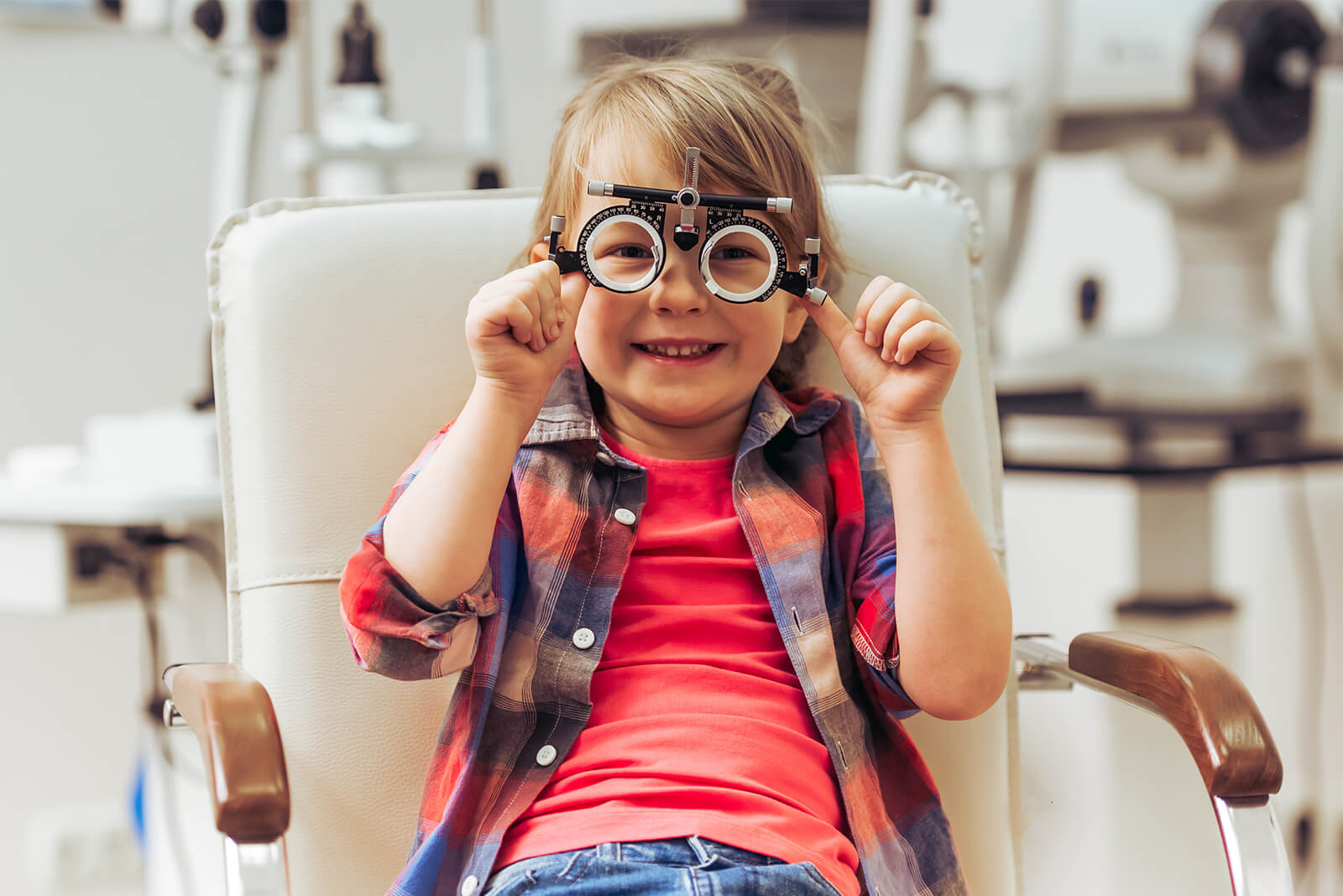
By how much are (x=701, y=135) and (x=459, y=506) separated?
0.28 m

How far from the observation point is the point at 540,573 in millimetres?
822

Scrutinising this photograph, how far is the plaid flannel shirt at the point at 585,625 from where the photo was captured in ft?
2.52

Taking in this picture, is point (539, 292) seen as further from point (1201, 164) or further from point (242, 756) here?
point (1201, 164)

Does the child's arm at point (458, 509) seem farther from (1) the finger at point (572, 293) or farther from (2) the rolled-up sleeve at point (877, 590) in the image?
(2) the rolled-up sleeve at point (877, 590)

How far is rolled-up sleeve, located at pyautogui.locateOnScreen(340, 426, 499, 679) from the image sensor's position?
746 mm

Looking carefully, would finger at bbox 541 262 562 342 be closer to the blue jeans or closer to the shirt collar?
the shirt collar

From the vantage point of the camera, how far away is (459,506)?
741 millimetres

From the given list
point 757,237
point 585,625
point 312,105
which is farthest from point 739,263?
point 312,105

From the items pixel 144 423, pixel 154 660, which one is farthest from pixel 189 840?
Result: pixel 144 423

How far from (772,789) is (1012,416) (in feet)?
2.62

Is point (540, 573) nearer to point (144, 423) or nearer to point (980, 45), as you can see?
point (144, 423)

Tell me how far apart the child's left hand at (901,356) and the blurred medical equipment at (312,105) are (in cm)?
73

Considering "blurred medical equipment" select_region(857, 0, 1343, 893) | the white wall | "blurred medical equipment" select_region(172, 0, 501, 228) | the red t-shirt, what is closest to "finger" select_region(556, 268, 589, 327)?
the red t-shirt

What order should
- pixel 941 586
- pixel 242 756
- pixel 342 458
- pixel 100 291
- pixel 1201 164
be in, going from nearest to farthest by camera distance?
pixel 242 756 < pixel 941 586 < pixel 342 458 < pixel 1201 164 < pixel 100 291
